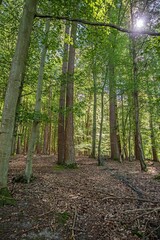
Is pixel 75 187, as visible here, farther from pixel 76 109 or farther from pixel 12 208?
pixel 76 109

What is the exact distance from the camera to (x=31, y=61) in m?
7.35

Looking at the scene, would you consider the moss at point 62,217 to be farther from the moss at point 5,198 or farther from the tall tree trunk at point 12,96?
the tall tree trunk at point 12,96

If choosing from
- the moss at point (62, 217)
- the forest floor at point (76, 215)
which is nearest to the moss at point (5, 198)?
the forest floor at point (76, 215)

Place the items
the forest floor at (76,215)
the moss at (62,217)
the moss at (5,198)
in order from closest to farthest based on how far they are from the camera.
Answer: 1. the forest floor at (76,215)
2. the moss at (62,217)
3. the moss at (5,198)

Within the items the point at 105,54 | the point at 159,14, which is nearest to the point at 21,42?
the point at 159,14

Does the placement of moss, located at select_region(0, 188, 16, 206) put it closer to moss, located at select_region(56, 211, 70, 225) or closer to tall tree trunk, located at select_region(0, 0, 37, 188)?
tall tree trunk, located at select_region(0, 0, 37, 188)

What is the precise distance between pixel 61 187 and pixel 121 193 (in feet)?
5.69

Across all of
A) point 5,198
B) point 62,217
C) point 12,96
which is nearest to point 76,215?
point 62,217

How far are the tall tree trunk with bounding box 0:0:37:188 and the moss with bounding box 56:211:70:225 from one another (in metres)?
1.38

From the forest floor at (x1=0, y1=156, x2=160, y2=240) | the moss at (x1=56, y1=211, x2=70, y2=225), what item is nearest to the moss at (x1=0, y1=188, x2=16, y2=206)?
the forest floor at (x1=0, y1=156, x2=160, y2=240)

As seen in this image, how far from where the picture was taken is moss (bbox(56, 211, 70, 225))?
3412 millimetres

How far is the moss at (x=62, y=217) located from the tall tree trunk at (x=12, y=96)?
1.38 meters

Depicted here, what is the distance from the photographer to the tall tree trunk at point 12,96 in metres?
3.86

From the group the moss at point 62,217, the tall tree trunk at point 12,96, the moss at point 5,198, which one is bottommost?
the moss at point 62,217
